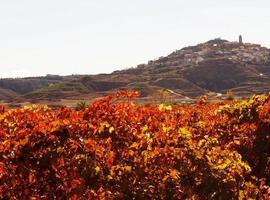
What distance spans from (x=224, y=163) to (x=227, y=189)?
16.5 inches

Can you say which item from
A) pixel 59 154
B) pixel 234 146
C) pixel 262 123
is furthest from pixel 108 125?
pixel 262 123

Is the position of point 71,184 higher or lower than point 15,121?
lower

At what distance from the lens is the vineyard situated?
7086 millimetres

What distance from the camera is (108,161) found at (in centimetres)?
750

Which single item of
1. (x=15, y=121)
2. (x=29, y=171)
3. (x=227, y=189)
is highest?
(x=15, y=121)

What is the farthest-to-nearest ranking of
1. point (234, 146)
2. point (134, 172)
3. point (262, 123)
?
point (262, 123) < point (234, 146) < point (134, 172)

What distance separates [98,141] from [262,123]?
14.2 ft

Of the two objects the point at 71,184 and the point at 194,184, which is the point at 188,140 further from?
the point at 71,184

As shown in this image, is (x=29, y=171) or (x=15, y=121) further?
(x=15, y=121)

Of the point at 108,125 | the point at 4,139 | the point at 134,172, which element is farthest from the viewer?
the point at 108,125

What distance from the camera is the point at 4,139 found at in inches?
315

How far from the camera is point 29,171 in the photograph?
7203mm

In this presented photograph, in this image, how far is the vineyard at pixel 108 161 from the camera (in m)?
7.09

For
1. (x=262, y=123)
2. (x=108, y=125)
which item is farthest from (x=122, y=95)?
(x=262, y=123)
